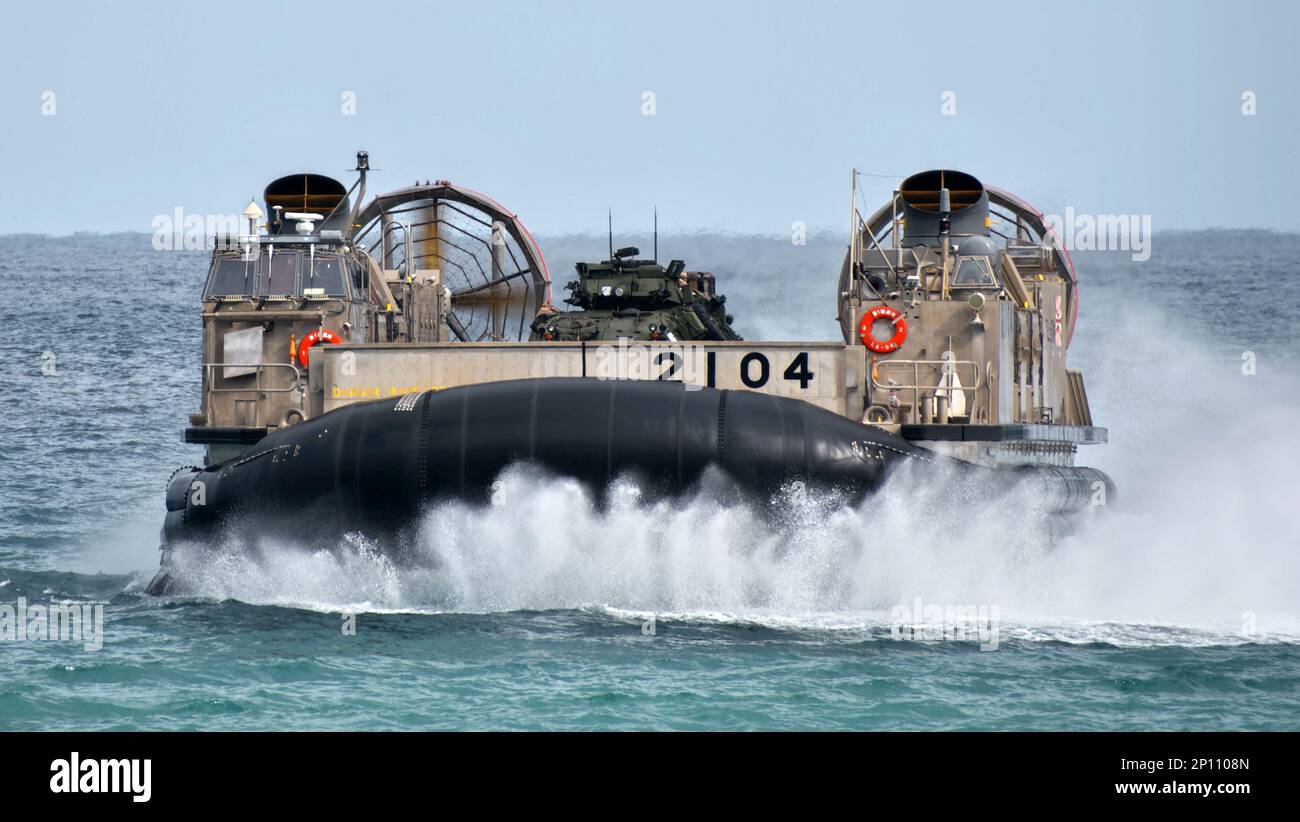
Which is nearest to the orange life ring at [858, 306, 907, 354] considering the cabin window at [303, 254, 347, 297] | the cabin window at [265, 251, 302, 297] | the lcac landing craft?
the lcac landing craft

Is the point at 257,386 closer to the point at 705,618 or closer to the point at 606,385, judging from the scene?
the point at 606,385

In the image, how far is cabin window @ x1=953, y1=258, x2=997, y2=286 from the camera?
17.4 meters

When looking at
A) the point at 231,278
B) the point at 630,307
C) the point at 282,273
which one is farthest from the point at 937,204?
the point at 231,278

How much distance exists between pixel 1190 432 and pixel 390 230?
36.2 feet

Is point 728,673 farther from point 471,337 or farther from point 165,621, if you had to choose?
point 471,337

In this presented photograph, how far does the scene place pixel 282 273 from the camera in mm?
17719

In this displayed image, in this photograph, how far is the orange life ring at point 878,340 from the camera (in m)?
16.6

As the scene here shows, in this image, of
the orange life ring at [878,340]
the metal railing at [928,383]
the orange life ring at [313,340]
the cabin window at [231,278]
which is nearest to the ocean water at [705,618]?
the metal railing at [928,383]

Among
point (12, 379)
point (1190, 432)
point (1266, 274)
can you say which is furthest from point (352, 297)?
point (1266, 274)

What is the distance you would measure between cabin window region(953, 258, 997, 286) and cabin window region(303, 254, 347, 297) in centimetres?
565

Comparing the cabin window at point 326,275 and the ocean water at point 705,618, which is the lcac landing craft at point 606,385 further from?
the ocean water at point 705,618

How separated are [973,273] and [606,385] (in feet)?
14.2

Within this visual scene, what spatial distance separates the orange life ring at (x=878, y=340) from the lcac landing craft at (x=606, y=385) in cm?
2

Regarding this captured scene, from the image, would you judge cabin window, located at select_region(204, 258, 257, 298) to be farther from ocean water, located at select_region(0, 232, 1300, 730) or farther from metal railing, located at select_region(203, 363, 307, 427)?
ocean water, located at select_region(0, 232, 1300, 730)
